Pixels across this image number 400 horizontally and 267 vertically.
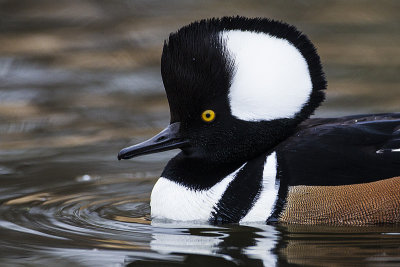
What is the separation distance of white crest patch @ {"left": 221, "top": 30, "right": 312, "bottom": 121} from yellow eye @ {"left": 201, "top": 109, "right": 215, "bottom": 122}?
0.51ft

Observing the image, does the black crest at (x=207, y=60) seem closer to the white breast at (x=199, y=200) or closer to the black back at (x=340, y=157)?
the black back at (x=340, y=157)

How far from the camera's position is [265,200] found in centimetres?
609

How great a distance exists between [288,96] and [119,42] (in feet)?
19.6

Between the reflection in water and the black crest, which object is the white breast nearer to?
the reflection in water

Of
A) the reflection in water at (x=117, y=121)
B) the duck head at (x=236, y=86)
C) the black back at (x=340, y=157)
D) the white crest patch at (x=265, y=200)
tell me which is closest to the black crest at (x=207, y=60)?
the duck head at (x=236, y=86)

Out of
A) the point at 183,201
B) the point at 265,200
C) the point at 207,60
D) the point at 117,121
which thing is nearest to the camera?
the point at 207,60

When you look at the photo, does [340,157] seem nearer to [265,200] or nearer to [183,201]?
[265,200]

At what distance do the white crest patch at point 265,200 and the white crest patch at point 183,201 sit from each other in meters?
0.28

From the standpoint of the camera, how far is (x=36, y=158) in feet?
26.9

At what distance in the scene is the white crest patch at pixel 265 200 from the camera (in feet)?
20.0

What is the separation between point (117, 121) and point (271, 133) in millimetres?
3356

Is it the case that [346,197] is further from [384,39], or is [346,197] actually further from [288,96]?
[384,39]

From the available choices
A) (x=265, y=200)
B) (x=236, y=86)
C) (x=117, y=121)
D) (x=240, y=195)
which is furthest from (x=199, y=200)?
(x=117, y=121)

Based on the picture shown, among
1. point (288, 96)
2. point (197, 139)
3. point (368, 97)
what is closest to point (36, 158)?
point (197, 139)
